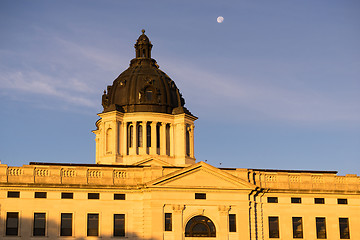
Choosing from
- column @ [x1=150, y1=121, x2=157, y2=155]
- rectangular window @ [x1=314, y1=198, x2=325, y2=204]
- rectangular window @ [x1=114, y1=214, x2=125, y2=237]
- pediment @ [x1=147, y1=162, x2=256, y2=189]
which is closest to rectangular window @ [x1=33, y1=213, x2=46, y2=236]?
rectangular window @ [x1=114, y1=214, x2=125, y2=237]

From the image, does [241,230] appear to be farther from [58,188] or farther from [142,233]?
[58,188]

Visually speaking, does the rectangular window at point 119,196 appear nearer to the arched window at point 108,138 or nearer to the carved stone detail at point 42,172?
the carved stone detail at point 42,172

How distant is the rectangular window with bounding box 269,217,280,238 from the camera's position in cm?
8657

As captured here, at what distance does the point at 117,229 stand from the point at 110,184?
5.21 metres

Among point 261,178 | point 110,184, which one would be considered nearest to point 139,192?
point 110,184

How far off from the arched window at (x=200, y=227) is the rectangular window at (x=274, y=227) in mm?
7261

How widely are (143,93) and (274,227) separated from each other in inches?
1198

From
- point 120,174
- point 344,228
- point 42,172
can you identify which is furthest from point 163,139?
A: point 344,228

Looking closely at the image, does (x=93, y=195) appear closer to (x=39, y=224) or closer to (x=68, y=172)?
(x=68, y=172)

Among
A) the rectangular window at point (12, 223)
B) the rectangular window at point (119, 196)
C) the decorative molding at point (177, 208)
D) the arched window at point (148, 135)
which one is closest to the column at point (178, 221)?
the decorative molding at point (177, 208)

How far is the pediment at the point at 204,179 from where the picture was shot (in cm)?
8462

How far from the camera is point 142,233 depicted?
8319 cm

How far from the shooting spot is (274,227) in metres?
87.1

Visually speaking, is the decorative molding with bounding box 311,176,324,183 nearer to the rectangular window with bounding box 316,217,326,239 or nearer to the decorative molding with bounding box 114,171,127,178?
the rectangular window with bounding box 316,217,326,239
